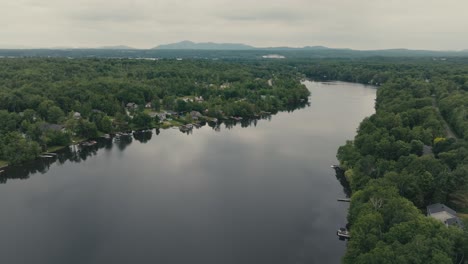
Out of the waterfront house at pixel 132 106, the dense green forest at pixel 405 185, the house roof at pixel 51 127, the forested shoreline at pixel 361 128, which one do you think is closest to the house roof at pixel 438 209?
the dense green forest at pixel 405 185

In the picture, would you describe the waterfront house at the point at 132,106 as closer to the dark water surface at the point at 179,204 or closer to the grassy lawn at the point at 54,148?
the dark water surface at the point at 179,204

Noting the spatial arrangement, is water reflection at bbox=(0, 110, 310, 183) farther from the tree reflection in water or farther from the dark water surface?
the dark water surface

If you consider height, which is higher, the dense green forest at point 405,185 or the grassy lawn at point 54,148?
the dense green forest at point 405,185

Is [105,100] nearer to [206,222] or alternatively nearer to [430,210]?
[206,222]

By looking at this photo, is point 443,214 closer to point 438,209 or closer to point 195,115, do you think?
point 438,209

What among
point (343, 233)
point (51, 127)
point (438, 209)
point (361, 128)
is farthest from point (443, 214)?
point (51, 127)

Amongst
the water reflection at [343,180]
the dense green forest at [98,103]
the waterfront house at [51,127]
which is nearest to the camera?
the water reflection at [343,180]
